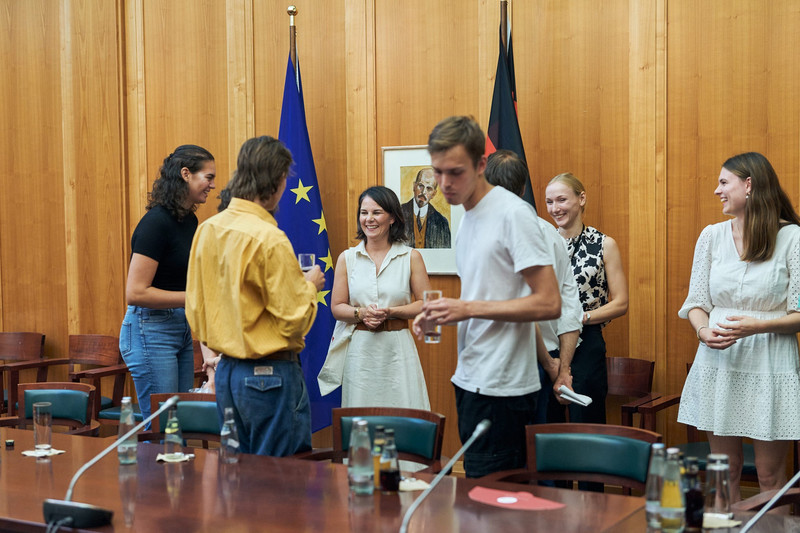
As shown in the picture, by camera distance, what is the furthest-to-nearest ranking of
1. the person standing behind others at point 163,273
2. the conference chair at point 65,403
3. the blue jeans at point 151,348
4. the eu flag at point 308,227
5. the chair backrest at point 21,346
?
the chair backrest at point 21,346 < the eu flag at point 308,227 < the blue jeans at point 151,348 < the person standing behind others at point 163,273 < the conference chair at point 65,403

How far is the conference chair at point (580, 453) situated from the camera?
8.43 ft

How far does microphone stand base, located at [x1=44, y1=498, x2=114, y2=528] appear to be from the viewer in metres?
1.93

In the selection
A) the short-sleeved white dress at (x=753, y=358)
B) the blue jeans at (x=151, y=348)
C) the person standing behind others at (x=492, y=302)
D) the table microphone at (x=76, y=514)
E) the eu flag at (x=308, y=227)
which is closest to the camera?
the table microphone at (x=76, y=514)

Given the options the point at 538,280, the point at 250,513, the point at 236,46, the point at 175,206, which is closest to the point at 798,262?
the point at 538,280

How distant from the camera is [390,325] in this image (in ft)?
13.4

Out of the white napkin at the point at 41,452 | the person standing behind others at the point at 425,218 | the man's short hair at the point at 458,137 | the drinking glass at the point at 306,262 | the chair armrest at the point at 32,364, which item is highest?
the man's short hair at the point at 458,137

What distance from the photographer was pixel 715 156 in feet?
14.6

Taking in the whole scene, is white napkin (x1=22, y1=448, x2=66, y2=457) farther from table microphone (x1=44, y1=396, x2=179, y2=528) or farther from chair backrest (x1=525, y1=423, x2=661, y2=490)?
chair backrest (x1=525, y1=423, x2=661, y2=490)

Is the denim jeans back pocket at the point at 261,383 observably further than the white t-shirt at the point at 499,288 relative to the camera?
Yes

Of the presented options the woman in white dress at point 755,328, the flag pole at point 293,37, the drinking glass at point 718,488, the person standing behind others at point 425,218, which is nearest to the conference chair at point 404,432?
the drinking glass at point 718,488

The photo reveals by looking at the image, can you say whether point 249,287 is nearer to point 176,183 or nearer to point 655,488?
point 176,183

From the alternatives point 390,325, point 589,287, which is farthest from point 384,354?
point 589,287

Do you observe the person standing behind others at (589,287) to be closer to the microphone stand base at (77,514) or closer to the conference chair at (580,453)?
the conference chair at (580,453)

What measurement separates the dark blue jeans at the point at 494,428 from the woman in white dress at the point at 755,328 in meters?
1.26
